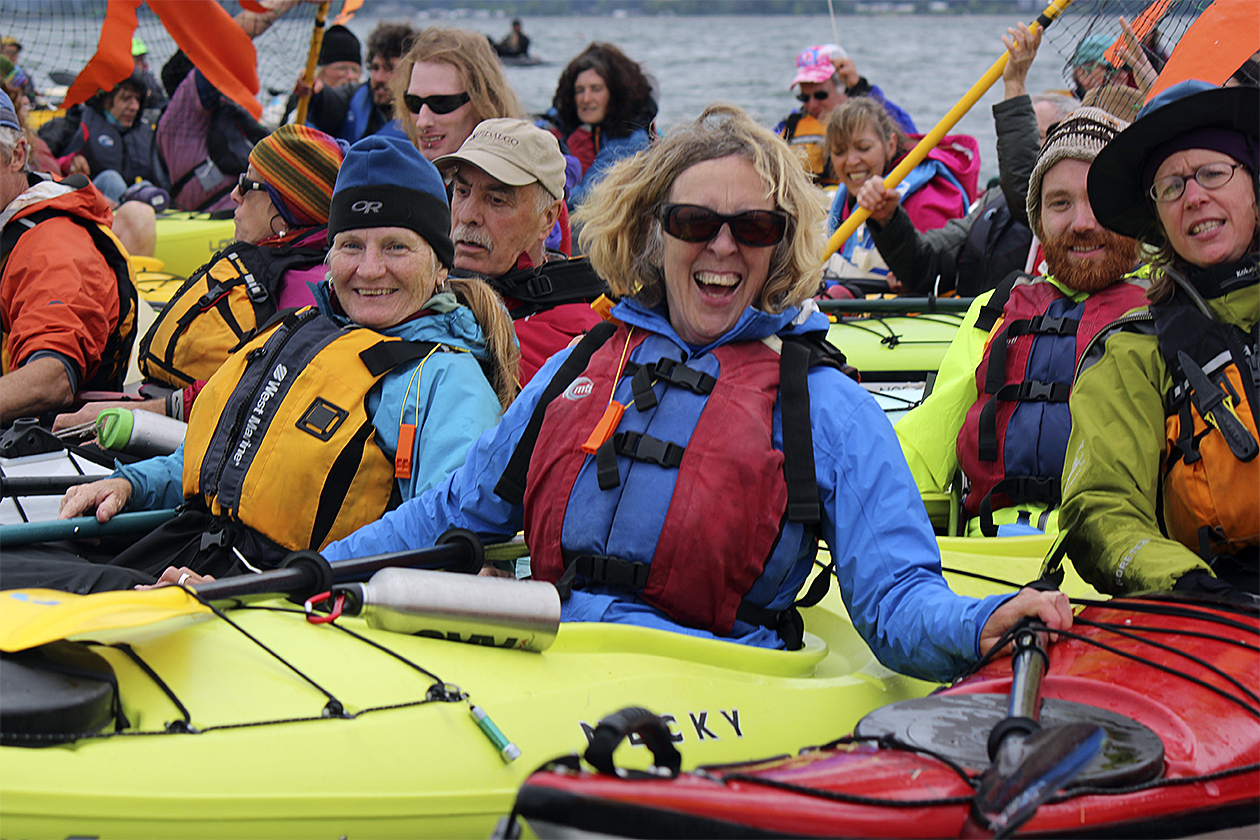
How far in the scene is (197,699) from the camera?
179cm

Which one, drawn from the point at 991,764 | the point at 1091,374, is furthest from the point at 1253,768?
the point at 1091,374

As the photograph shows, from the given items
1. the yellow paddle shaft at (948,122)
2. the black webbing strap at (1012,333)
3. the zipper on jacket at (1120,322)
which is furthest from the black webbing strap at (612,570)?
the yellow paddle shaft at (948,122)

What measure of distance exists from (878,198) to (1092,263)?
1976mm

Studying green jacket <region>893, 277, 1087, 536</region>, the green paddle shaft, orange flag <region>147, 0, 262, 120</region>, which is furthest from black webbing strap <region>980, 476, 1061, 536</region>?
orange flag <region>147, 0, 262, 120</region>

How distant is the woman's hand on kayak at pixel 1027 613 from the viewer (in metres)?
1.97

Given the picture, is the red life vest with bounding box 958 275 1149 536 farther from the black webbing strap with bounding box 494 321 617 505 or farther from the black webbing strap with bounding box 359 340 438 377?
the black webbing strap with bounding box 359 340 438 377

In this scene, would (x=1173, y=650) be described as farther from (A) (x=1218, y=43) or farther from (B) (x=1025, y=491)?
(A) (x=1218, y=43)

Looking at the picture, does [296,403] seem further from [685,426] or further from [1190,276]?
[1190,276]

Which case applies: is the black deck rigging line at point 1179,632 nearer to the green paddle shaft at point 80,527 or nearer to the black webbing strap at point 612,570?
the black webbing strap at point 612,570

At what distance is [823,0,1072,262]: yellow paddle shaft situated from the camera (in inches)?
177

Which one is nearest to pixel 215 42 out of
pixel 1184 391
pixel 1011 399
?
pixel 1011 399

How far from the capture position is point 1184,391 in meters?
2.32

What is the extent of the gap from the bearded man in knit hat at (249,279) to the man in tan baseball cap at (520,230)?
0.58m

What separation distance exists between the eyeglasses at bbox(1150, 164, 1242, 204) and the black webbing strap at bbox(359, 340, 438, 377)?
4.98 ft
